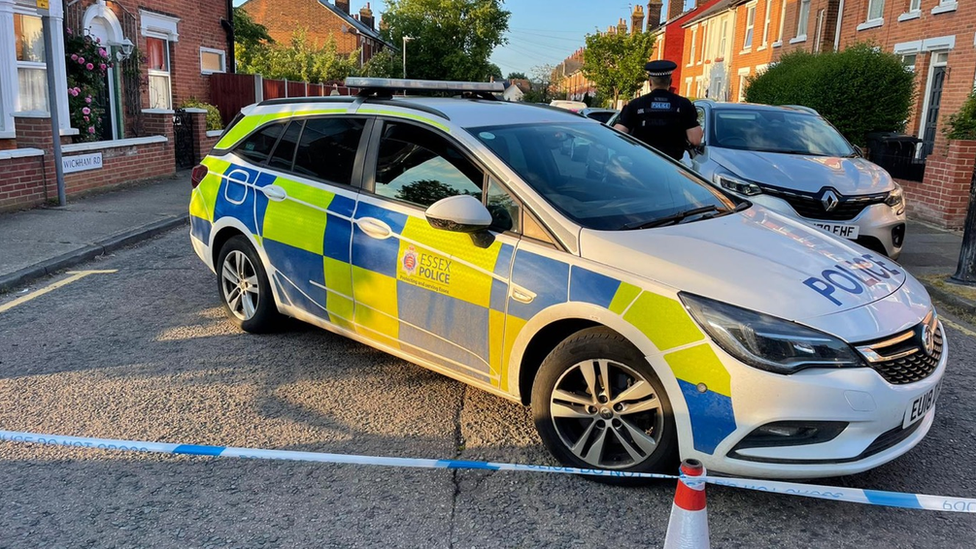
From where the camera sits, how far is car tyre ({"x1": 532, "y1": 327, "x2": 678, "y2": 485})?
9.86ft

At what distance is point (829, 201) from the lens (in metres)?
6.68

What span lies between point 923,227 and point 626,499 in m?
9.05

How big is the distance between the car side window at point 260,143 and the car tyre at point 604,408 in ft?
8.82

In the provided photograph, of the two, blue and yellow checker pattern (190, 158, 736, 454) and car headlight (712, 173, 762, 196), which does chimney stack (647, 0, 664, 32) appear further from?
blue and yellow checker pattern (190, 158, 736, 454)

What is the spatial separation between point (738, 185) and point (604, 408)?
4488 mm

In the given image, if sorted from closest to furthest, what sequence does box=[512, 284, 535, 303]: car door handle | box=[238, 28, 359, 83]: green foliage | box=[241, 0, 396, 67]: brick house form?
1. box=[512, 284, 535, 303]: car door handle
2. box=[238, 28, 359, 83]: green foliage
3. box=[241, 0, 396, 67]: brick house

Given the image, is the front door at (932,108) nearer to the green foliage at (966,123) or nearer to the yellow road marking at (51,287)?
the green foliage at (966,123)

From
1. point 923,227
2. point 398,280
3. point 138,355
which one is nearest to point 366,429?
point 398,280

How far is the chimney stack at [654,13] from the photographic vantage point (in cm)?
5944

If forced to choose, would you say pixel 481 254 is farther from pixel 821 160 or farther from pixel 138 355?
pixel 821 160

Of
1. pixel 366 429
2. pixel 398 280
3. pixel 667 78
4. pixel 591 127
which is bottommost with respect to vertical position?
pixel 366 429

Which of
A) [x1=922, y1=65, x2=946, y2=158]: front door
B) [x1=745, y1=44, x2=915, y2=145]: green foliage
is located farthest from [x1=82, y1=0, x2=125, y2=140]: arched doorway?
[x1=922, y1=65, x2=946, y2=158]: front door

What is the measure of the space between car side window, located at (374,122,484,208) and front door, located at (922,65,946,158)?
1647cm

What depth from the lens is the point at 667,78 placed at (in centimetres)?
696
